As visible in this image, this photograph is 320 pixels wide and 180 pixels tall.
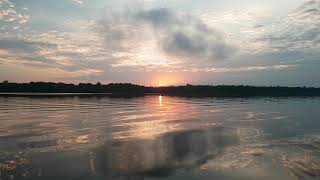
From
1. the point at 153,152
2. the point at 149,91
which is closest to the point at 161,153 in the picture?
the point at 153,152

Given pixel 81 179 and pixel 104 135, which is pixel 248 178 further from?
pixel 104 135

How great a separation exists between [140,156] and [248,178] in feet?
17.0

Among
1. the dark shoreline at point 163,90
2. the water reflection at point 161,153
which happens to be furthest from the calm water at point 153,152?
the dark shoreline at point 163,90

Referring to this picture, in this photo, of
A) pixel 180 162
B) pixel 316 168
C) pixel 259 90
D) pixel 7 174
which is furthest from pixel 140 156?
pixel 259 90

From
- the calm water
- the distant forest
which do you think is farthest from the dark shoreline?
the calm water

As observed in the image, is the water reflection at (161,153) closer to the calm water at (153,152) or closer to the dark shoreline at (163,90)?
the calm water at (153,152)

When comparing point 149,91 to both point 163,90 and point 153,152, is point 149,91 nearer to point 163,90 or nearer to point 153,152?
point 163,90

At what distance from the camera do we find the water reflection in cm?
1457

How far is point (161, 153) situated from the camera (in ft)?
59.3

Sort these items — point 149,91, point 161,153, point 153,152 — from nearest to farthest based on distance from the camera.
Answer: point 161,153 < point 153,152 < point 149,91

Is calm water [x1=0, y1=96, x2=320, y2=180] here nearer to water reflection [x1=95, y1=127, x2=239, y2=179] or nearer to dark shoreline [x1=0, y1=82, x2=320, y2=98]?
water reflection [x1=95, y1=127, x2=239, y2=179]

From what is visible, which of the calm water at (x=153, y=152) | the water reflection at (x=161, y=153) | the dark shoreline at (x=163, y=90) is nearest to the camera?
the calm water at (x=153, y=152)

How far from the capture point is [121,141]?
21172mm

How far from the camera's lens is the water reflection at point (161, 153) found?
1457 cm
